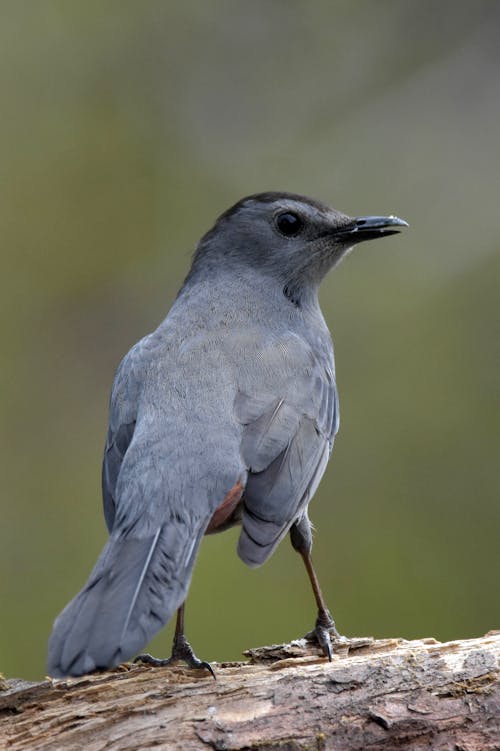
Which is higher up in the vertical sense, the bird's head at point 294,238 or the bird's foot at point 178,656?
the bird's head at point 294,238

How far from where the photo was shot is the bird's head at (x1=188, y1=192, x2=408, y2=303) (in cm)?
591

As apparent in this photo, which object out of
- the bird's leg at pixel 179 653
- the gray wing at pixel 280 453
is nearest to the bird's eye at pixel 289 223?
the gray wing at pixel 280 453

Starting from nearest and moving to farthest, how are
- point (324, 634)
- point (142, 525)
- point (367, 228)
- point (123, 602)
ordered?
point (123, 602), point (142, 525), point (324, 634), point (367, 228)

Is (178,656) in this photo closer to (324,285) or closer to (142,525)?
(142,525)

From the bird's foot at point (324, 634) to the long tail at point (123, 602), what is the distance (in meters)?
0.99

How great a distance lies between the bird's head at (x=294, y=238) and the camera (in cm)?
591

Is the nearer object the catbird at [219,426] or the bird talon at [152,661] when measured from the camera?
the catbird at [219,426]

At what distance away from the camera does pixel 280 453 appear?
4.70m

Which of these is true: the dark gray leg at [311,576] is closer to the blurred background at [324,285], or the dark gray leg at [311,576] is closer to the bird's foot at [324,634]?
the bird's foot at [324,634]

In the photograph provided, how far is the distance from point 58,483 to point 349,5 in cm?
481

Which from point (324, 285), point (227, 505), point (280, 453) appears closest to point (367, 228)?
point (280, 453)

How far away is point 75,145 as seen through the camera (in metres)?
9.52

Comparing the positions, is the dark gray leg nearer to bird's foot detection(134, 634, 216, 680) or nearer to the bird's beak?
bird's foot detection(134, 634, 216, 680)

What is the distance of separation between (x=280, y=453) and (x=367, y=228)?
1690mm
